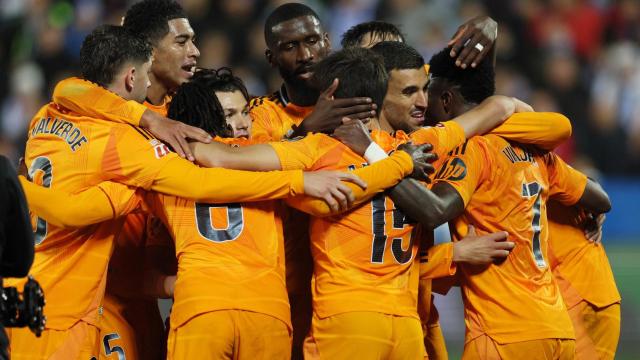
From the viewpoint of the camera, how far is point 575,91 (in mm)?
16656

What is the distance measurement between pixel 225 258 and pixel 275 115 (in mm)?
1884

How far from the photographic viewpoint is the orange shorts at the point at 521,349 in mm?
5734

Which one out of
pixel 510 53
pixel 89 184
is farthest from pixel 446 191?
pixel 510 53

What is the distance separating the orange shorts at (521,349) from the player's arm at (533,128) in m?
1.15

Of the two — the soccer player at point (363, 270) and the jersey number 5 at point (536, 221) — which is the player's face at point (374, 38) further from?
the jersey number 5 at point (536, 221)

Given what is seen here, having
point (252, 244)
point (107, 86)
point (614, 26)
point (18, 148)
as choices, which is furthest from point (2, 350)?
point (614, 26)

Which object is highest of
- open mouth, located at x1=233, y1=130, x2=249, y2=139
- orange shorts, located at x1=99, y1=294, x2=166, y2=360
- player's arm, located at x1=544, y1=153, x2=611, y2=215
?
open mouth, located at x1=233, y1=130, x2=249, y2=139

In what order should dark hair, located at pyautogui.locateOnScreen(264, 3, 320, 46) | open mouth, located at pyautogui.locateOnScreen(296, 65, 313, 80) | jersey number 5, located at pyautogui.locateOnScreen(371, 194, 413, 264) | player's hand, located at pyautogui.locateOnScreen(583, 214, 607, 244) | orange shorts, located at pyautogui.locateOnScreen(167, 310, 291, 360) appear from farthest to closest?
dark hair, located at pyautogui.locateOnScreen(264, 3, 320, 46) → open mouth, located at pyautogui.locateOnScreen(296, 65, 313, 80) → player's hand, located at pyautogui.locateOnScreen(583, 214, 607, 244) → jersey number 5, located at pyautogui.locateOnScreen(371, 194, 413, 264) → orange shorts, located at pyautogui.locateOnScreen(167, 310, 291, 360)

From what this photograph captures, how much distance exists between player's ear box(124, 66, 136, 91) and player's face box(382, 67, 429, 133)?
1.43 m

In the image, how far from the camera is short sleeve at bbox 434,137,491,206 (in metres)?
5.73

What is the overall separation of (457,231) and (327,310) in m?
1.04

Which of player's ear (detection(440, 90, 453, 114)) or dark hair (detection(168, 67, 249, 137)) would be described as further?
player's ear (detection(440, 90, 453, 114))

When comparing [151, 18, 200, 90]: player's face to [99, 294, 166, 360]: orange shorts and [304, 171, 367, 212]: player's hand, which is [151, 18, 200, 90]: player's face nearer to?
[99, 294, 166, 360]: orange shorts

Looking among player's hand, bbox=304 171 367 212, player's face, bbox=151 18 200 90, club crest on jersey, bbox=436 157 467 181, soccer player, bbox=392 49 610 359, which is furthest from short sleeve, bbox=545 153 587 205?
player's face, bbox=151 18 200 90
